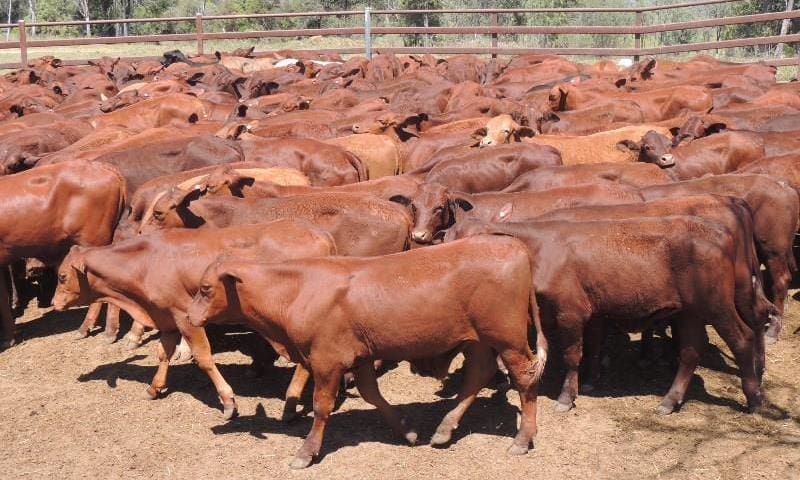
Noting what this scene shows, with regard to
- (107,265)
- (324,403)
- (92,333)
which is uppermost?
(107,265)

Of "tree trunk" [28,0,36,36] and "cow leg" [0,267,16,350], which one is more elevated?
"tree trunk" [28,0,36,36]

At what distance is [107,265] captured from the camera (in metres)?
7.94

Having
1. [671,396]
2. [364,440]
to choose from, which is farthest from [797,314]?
[364,440]

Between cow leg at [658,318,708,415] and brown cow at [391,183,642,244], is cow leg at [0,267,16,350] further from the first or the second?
cow leg at [658,318,708,415]

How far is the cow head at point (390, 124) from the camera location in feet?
44.4

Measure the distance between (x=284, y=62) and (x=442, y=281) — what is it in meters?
21.1

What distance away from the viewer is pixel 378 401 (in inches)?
272

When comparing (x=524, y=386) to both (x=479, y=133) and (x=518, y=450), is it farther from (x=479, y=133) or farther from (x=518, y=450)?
(x=479, y=133)

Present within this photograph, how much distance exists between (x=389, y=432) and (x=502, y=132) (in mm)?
6376

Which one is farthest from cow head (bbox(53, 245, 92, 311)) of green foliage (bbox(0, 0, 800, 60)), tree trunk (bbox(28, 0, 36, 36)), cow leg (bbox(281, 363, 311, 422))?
tree trunk (bbox(28, 0, 36, 36))

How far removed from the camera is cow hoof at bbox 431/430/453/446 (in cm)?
684

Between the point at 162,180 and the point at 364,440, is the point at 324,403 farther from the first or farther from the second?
the point at 162,180

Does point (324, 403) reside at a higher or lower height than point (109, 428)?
higher

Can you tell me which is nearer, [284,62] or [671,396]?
[671,396]
